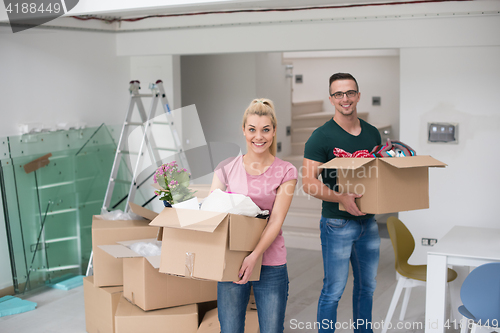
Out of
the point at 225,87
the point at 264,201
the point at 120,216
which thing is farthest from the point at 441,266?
the point at 225,87

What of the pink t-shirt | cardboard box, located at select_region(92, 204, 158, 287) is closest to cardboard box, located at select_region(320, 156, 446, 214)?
the pink t-shirt

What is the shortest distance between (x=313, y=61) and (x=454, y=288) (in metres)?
5.22

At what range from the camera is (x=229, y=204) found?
175 cm

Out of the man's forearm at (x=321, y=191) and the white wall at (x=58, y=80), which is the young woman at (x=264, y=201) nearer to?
the man's forearm at (x=321, y=191)

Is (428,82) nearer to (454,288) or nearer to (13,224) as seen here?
(454,288)

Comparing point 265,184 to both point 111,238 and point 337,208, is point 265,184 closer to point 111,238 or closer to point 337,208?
point 337,208

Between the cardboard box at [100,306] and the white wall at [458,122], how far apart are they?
232 cm

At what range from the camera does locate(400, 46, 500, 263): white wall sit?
3523 mm

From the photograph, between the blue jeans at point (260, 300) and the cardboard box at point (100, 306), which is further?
the cardboard box at point (100, 306)

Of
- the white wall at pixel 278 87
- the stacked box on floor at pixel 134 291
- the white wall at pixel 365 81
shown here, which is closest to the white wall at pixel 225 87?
the white wall at pixel 278 87

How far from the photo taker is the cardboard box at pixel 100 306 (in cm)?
280

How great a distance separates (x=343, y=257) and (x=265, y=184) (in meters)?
0.65

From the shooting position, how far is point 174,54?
4457mm

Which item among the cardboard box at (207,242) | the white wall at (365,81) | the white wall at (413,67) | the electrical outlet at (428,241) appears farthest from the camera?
the white wall at (365,81)
